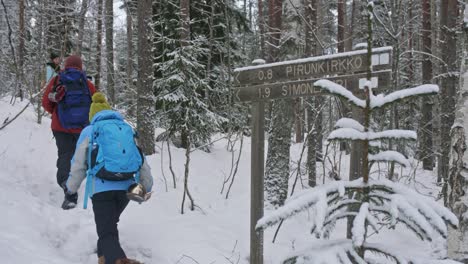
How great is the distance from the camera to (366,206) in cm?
188

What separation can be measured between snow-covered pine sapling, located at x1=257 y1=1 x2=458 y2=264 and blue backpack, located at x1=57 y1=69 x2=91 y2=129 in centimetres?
438

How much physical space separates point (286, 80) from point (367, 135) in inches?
102

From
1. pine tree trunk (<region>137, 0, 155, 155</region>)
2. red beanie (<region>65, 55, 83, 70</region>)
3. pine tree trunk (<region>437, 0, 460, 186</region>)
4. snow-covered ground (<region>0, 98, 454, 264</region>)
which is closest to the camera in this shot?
snow-covered ground (<region>0, 98, 454, 264</region>)

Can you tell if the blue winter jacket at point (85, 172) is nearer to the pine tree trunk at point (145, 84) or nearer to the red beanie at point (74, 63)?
the red beanie at point (74, 63)

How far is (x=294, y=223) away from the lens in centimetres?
757

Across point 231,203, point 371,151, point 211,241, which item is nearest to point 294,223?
point 231,203

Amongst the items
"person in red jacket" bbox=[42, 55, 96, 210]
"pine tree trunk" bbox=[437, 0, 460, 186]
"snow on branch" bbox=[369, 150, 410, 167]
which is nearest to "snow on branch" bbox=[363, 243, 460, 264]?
"snow on branch" bbox=[369, 150, 410, 167]

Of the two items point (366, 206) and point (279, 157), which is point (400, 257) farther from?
point (279, 157)

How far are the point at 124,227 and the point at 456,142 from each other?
13.3ft

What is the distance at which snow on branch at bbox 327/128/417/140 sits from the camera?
1888 mm

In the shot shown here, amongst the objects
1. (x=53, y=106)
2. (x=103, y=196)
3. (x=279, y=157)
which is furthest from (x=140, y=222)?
(x=279, y=157)

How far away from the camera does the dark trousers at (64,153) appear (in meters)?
5.73

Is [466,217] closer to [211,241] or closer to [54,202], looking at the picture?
[211,241]

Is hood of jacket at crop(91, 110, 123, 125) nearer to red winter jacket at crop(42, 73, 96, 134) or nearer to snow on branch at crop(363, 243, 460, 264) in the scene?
red winter jacket at crop(42, 73, 96, 134)
